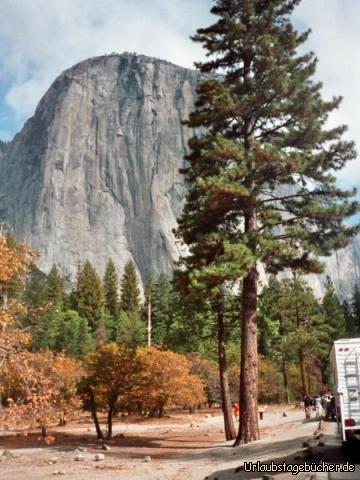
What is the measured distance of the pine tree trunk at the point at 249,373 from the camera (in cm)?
1580

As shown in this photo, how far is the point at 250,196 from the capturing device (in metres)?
16.2

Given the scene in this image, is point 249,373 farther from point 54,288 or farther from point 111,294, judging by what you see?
point 111,294

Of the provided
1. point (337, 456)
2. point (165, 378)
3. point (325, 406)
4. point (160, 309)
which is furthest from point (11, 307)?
point (160, 309)

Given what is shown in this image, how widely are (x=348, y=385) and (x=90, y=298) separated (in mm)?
70647

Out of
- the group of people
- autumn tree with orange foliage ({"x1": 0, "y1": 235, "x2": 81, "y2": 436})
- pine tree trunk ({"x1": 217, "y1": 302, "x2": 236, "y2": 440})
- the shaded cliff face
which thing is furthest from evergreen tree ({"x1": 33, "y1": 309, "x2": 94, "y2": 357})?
autumn tree with orange foliage ({"x1": 0, "y1": 235, "x2": 81, "y2": 436})

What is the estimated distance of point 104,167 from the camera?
11094 cm

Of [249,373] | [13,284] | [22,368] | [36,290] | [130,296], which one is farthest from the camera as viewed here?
[130,296]

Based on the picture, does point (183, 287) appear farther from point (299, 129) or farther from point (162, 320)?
point (162, 320)

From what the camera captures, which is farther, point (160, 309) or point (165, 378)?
point (160, 309)

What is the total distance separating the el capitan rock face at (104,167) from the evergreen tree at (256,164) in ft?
274

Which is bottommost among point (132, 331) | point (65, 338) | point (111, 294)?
point (65, 338)

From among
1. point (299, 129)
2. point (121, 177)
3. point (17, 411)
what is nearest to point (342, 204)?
point (299, 129)

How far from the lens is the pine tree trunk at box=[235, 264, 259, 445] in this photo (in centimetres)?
1580

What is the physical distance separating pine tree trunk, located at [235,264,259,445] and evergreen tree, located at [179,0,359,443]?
31 millimetres
